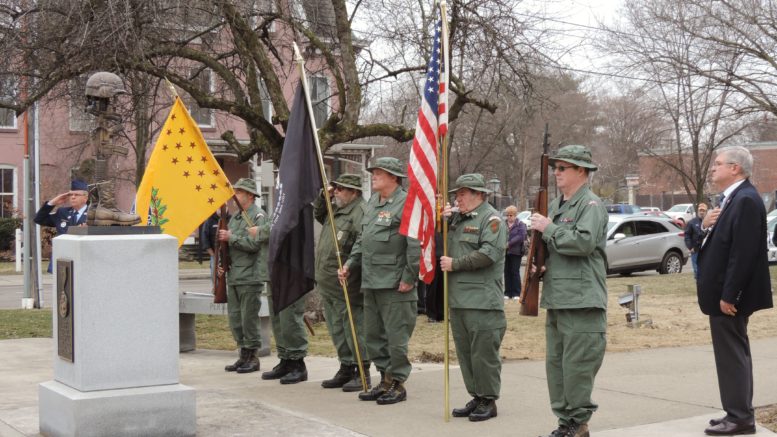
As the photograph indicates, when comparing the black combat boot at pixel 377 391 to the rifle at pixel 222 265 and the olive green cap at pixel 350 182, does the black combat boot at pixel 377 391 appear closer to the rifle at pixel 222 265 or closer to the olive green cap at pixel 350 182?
the olive green cap at pixel 350 182

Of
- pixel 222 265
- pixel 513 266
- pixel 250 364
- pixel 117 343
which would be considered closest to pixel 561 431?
pixel 117 343

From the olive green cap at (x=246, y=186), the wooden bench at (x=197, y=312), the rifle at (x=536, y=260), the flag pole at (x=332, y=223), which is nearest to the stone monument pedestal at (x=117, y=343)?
the flag pole at (x=332, y=223)

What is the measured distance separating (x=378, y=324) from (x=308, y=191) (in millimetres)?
1348

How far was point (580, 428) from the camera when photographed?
6.51m

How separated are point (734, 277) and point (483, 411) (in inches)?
82.7

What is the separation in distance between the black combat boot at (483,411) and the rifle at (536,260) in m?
0.98

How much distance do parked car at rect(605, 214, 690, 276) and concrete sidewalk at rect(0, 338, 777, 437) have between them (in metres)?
14.2

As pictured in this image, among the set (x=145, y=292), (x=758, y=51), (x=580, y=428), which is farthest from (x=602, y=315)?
(x=758, y=51)

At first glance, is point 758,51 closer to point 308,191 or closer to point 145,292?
point 308,191

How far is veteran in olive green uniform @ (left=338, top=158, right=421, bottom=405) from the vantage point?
8.25m

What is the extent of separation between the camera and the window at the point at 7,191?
3569cm

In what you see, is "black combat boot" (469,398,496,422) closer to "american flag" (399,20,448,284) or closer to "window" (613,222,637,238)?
"american flag" (399,20,448,284)

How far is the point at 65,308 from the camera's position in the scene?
6.95 meters

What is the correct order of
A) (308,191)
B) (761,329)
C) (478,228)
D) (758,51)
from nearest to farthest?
(478,228)
(308,191)
(761,329)
(758,51)
